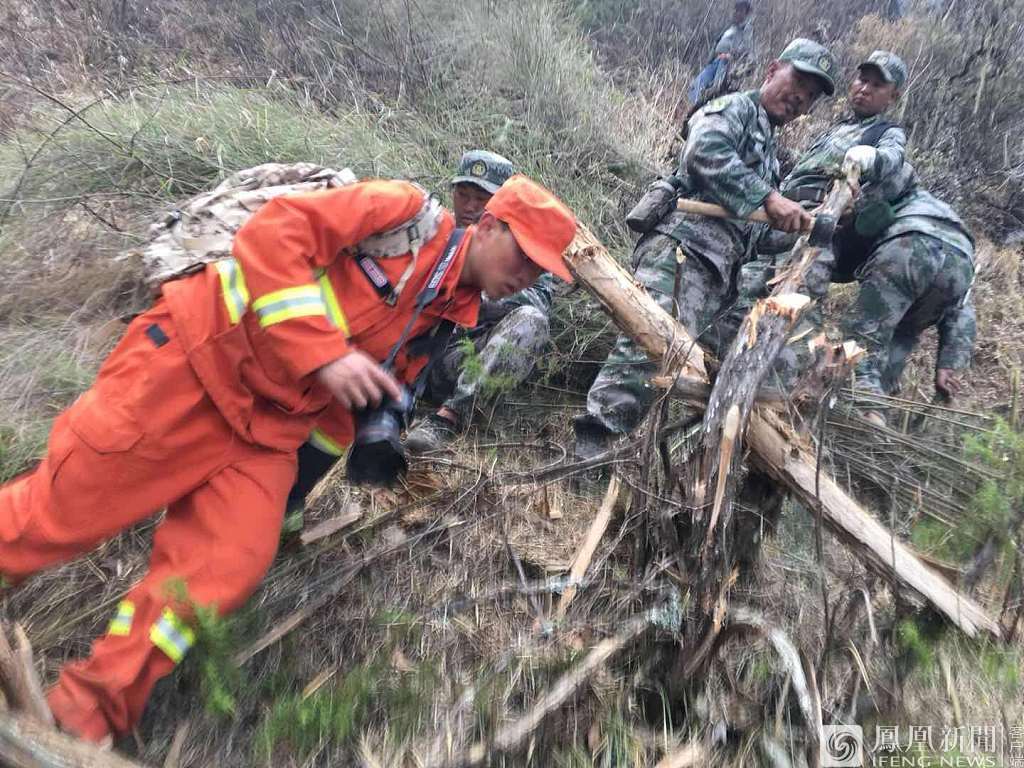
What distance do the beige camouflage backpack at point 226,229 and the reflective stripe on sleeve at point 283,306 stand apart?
289mm

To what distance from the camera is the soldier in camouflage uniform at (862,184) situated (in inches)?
142

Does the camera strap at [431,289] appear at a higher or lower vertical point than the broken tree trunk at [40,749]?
higher

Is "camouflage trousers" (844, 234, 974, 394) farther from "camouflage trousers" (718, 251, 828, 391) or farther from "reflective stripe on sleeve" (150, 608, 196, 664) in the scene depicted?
"reflective stripe on sleeve" (150, 608, 196, 664)

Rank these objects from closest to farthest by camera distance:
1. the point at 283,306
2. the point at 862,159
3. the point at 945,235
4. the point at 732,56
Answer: the point at 283,306, the point at 862,159, the point at 945,235, the point at 732,56

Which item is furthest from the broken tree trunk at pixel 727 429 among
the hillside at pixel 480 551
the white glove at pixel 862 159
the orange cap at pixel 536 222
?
the white glove at pixel 862 159

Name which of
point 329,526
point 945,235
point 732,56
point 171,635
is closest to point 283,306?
point 171,635

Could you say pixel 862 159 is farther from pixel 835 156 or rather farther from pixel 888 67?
pixel 888 67

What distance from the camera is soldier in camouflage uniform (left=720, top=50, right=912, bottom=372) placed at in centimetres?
360

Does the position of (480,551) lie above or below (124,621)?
below

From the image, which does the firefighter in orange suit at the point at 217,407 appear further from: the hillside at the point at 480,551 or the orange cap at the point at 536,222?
the hillside at the point at 480,551

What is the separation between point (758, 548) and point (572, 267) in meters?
1.03

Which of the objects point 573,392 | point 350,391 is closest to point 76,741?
point 350,391

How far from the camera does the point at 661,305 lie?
3156mm

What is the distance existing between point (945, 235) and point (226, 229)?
357 centimetres
